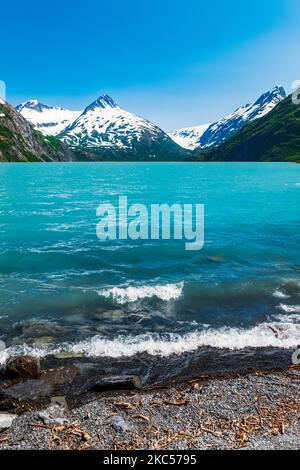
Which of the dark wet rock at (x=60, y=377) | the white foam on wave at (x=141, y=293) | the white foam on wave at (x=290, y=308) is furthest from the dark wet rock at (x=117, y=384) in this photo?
the white foam on wave at (x=290, y=308)

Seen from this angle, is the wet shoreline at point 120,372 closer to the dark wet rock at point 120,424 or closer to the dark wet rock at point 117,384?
the dark wet rock at point 117,384

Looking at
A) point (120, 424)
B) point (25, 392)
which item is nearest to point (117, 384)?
point (120, 424)

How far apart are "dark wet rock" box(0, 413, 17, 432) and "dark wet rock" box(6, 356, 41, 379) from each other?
8.32 ft

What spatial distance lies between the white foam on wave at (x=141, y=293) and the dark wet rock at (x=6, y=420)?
11319mm

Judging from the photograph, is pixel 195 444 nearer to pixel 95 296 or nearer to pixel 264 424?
pixel 264 424

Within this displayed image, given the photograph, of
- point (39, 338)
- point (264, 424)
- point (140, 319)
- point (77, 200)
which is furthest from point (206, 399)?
point (77, 200)

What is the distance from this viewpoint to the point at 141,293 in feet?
81.2

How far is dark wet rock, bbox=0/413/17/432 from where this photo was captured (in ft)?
38.2

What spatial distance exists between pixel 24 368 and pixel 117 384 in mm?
4249

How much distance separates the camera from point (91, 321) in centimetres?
2056

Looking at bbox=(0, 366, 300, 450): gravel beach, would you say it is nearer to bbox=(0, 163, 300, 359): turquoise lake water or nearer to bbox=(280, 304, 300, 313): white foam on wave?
bbox=(0, 163, 300, 359): turquoise lake water

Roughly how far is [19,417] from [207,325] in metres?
10.9

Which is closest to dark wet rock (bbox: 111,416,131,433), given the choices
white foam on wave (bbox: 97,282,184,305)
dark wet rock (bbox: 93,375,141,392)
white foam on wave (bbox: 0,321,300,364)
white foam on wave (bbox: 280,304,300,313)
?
dark wet rock (bbox: 93,375,141,392)

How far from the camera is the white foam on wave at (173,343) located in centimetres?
1722
